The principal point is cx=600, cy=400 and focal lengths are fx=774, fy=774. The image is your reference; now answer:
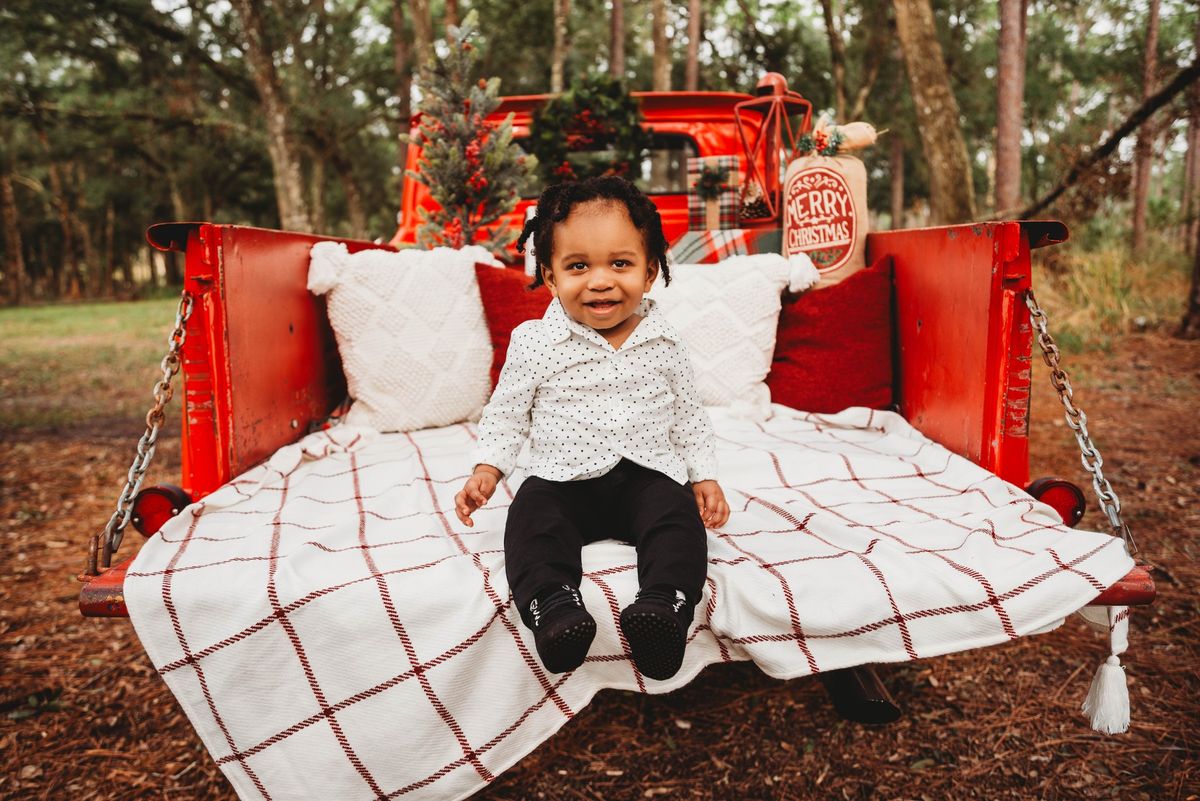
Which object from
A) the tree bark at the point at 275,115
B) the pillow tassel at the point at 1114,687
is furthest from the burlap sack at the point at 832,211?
the tree bark at the point at 275,115

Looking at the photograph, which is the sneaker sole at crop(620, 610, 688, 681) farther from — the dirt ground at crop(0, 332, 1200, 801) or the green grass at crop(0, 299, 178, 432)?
the green grass at crop(0, 299, 178, 432)

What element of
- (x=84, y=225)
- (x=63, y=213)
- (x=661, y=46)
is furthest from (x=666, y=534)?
(x=84, y=225)

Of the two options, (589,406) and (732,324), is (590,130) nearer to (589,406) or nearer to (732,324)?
(732,324)

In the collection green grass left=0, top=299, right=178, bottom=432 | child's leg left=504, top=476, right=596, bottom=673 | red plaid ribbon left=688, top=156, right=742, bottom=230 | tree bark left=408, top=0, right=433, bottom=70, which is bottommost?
green grass left=0, top=299, right=178, bottom=432

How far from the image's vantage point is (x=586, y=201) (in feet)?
5.55

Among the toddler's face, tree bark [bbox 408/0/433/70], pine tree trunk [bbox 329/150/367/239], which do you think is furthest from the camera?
pine tree trunk [bbox 329/150/367/239]

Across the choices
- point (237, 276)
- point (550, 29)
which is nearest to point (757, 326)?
point (237, 276)

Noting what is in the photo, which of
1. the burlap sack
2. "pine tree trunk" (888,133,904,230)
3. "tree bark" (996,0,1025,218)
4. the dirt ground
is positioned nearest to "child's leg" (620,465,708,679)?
the dirt ground

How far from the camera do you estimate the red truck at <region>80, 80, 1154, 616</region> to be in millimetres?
1822

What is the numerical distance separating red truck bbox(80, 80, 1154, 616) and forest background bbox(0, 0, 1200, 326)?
3205 millimetres

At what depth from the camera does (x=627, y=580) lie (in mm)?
1501

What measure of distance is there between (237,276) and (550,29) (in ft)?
48.7

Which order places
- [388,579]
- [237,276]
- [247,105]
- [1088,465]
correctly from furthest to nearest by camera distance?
[247,105] → [237,276] → [1088,465] → [388,579]

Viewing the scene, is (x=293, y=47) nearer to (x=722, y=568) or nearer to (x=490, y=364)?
(x=490, y=364)
